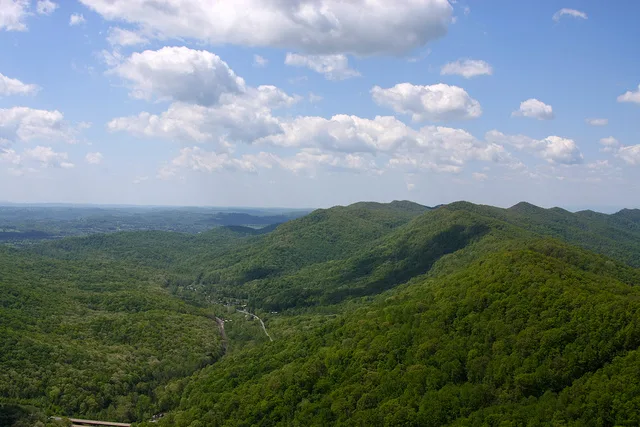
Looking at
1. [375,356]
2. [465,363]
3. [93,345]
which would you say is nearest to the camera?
[465,363]

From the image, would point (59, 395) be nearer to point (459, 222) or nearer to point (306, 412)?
point (306, 412)

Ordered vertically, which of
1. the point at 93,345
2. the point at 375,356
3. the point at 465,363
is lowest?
the point at 93,345

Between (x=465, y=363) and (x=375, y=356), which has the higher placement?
(x=465, y=363)

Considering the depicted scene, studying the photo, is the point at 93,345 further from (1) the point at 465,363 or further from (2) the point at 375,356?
(1) the point at 465,363

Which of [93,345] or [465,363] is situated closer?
[465,363]

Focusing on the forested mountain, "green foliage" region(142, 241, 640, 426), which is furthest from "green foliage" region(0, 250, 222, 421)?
"green foliage" region(142, 241, 640, 426)

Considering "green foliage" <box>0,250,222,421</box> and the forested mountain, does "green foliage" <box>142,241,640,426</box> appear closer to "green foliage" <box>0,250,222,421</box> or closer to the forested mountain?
the forested mountain

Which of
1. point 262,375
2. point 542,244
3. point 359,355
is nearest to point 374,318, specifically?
point 359,355

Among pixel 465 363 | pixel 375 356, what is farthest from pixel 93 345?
pixel 465 363

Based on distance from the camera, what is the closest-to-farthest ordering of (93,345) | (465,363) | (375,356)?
(465,363)
(375,356)
(93,345)

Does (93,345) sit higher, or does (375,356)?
(375,356)

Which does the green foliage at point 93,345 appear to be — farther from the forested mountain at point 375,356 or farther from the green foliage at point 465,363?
the green foliage at point 465,363
